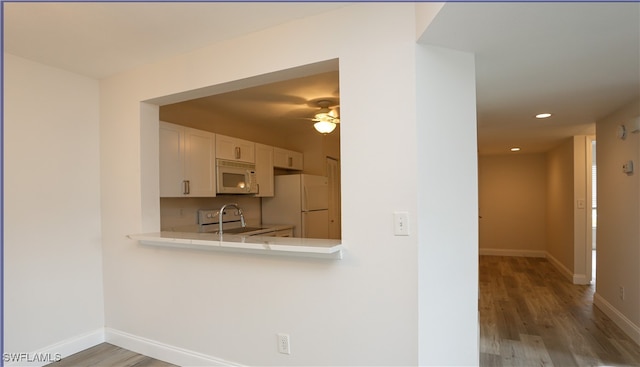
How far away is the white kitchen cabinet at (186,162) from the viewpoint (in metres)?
3.18

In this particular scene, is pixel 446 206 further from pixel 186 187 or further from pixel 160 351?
pixel 186 187

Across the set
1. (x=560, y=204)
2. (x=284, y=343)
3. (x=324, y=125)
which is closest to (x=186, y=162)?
(x=324, y=125)

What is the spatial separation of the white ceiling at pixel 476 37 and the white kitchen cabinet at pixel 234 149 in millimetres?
1288

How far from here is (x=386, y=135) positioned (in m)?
1.78

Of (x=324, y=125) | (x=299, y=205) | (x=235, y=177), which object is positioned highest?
(x=324, y=125)

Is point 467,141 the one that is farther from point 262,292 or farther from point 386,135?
point 262,292

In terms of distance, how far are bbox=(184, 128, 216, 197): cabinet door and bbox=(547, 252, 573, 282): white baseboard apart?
5168 millimetres

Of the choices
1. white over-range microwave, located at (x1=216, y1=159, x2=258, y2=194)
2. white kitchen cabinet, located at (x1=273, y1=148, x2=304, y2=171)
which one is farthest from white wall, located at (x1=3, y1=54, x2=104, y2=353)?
white kitchen cabinet, located at (x1=273, y1=148, x2=304, y2=171)

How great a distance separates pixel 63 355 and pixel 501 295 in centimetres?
463

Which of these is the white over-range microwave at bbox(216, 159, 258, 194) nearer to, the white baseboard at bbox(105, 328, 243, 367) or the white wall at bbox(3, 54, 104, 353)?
the white wall at bbox(3, 54, 104, 353)

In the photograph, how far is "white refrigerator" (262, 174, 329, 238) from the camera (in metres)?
4.69

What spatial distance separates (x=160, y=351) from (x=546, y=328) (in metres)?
3.46

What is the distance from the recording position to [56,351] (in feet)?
8.69

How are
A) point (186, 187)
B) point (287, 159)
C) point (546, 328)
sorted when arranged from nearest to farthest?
point (546, 328), point (186, 187), point (287, 159)
